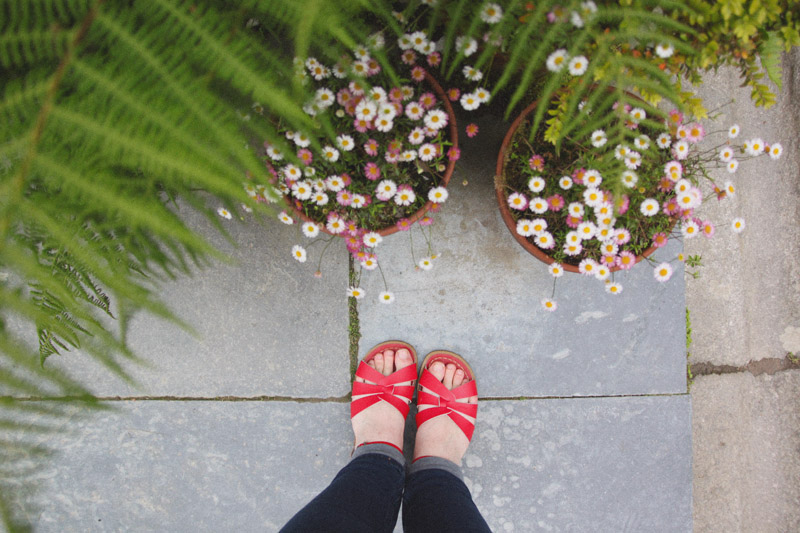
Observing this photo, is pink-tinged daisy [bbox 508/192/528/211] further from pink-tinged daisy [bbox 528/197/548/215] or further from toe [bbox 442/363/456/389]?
toe [bbox 442/363/456/389]

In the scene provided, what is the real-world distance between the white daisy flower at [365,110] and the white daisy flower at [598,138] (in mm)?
444

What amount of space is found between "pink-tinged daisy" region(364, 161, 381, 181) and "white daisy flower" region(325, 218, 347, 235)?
4.8 inches

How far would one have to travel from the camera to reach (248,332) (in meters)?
1.40

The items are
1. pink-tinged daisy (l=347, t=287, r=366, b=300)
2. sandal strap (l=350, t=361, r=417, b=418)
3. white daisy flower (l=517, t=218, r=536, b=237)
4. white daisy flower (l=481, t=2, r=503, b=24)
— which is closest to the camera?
white daisy flower (l=481, t=2, r=503, b=24)

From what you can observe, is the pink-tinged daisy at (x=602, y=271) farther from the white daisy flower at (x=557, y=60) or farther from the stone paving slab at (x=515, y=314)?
the white daisy flower at (x=557, y=60)

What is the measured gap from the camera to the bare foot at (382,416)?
52.7 inches

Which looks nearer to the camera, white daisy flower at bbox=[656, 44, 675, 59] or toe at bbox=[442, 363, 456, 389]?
white daisy flower at bbox=[656, 44, 675, 59]

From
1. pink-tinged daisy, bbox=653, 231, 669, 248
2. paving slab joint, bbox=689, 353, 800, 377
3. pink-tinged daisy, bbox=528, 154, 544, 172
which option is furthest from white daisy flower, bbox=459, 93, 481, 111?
paving slab joint, bbox=689, 353, 800, 377

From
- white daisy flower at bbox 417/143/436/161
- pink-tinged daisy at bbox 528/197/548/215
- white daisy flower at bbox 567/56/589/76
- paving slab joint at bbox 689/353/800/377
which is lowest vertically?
paving slab joint at bbox 689/353/800/377

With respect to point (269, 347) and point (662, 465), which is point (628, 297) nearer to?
point (662, 465)

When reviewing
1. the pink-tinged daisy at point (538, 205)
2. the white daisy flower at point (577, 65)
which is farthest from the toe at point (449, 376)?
the white daisy flower at point (577, 65)

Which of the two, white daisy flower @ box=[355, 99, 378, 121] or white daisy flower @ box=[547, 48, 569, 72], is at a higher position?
white daisy flower @ box=[547, 48, 569, 72]

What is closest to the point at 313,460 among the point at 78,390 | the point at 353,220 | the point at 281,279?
the point at 281,279

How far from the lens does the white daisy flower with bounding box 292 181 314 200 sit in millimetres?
1036
